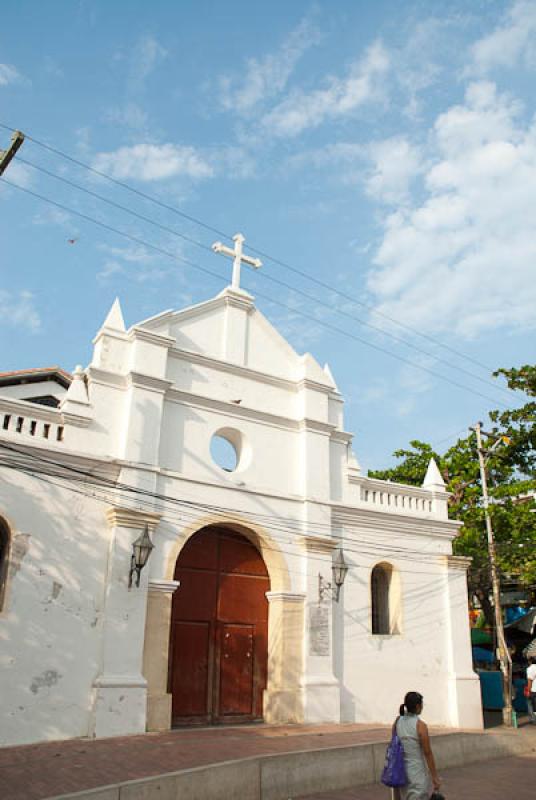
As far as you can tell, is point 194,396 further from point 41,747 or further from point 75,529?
point 41,747

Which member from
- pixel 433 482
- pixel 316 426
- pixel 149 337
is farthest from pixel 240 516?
pixel 433 482

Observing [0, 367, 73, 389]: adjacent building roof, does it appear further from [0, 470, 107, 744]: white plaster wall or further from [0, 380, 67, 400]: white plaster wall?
[0, 470, 107, 744]: white plaster wall

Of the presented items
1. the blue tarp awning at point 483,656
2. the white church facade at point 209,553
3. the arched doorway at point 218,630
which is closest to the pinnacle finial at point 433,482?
the white church facade at point 209,553

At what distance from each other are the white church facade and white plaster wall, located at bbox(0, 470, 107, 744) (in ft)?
0.08

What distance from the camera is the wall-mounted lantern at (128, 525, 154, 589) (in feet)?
38.6

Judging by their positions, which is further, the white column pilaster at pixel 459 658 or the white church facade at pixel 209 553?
the white column pilaster at pixel 459 658

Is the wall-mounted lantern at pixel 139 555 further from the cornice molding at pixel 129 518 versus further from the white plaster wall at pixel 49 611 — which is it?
the white plaster wall at pixel 49 611

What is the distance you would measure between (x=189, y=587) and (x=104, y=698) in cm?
282

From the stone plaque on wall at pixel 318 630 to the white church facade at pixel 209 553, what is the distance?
3 cm

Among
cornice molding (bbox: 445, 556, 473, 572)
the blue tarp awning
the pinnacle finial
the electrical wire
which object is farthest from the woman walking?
the blue tarp awning

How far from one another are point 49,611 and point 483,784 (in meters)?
7.00

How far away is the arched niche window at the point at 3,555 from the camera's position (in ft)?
35.5

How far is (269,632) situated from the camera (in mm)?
13758

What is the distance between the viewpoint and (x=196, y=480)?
13.2 meters
